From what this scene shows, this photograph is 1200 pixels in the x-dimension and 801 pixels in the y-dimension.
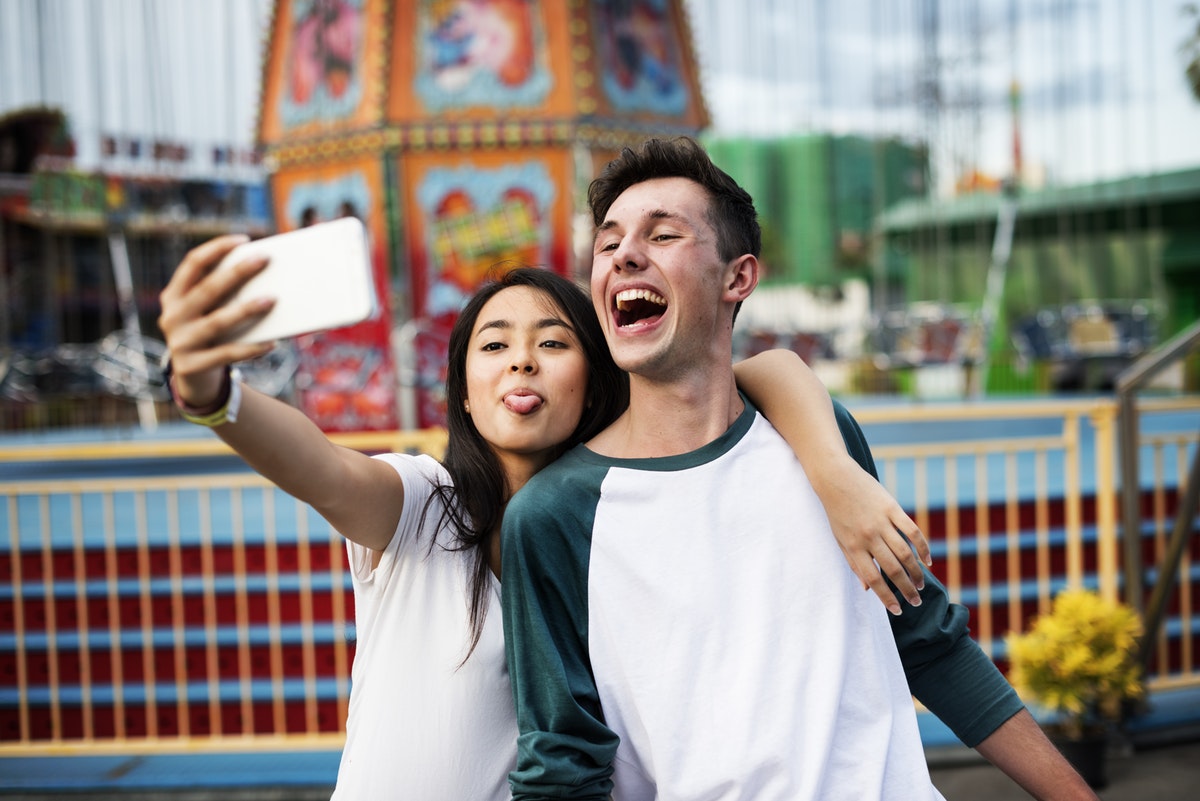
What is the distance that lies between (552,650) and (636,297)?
47 cm

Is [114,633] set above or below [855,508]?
below

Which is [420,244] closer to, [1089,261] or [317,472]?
[317,472]

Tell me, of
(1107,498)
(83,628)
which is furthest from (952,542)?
(83,628)

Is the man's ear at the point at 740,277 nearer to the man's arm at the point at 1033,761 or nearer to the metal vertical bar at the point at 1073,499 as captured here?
the man's arm at the point at 1033,761

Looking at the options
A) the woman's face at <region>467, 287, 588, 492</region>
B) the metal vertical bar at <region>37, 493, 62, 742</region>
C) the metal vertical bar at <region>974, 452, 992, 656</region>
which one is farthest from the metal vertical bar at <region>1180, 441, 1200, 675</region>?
the metal vertical bar at <region>37, 493, 62, 742</region>

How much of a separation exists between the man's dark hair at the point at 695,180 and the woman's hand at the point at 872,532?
0.34 meters

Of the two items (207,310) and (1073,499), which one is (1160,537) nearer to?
(1073,499)

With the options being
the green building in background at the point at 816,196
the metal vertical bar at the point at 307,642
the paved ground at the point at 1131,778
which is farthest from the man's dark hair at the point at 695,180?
the green building in background at the point at 816,196

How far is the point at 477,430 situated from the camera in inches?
61.9

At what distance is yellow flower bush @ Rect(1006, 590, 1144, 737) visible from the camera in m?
3.46

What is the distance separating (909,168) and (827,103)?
73.2 feet

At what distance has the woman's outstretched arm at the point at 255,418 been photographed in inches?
36.9

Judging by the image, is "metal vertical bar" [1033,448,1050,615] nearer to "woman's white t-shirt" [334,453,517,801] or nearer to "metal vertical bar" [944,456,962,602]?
"metal vertical bar" [944,456,962,602]

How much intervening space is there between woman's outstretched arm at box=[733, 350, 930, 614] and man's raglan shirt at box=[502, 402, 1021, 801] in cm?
4
